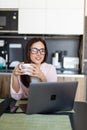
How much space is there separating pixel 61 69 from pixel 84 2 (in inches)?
39.6

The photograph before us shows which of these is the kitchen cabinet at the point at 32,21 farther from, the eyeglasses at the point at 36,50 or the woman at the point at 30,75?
the eyeglasses at the point at 36,50

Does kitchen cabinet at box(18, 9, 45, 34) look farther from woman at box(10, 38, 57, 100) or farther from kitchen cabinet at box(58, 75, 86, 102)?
woman at box(10, 38, 57, 100)

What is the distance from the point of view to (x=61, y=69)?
142 inches

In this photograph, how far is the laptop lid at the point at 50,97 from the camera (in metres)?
1.35

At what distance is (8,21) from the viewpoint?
3.50 metres

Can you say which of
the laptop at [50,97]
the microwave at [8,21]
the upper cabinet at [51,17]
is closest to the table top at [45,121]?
the laptop at [50,97]

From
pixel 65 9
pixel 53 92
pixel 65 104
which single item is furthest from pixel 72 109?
pixel 65 9

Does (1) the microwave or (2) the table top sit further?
(1) the microwave

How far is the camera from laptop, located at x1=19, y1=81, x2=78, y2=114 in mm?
1354

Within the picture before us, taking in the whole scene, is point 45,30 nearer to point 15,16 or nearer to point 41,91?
point 15,16

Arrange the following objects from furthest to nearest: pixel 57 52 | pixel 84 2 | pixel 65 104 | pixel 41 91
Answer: pixel 57 52 → pixel 84 2 → pixel 65 104 → pixel 41 91

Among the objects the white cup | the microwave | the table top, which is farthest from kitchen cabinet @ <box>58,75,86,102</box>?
the table top

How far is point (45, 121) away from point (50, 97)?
0.18m

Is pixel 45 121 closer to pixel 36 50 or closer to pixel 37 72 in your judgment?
pixel 37 72
